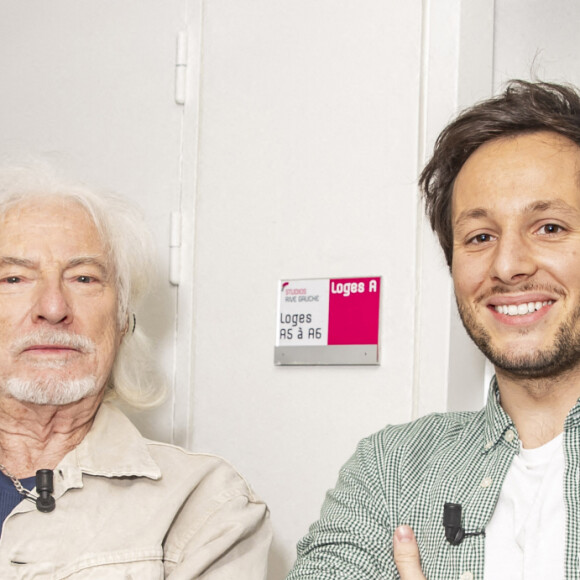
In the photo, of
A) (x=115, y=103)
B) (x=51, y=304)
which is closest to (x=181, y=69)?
(x=115, y=103)

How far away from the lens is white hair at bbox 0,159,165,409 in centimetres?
204

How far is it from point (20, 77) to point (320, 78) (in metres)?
1.03

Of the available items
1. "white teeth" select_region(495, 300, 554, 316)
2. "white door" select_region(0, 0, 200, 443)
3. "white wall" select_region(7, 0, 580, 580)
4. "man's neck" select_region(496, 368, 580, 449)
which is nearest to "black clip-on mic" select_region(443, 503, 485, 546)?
"man's neck" select_region(496, 368, 580, 449)

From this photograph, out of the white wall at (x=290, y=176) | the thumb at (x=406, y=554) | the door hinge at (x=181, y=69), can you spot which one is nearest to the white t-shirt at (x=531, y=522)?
the thumb at (x=406, y=554)

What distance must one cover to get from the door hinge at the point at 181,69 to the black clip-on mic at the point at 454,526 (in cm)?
141

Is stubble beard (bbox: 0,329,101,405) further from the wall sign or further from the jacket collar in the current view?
the wall sign

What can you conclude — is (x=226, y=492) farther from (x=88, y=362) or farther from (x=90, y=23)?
(x=90, y=23)

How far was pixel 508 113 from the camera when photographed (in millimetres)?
1668

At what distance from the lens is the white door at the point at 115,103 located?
8.20 feet

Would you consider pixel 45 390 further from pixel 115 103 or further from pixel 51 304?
pixel 115 103

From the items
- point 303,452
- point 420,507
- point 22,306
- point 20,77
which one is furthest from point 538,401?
point 20,77

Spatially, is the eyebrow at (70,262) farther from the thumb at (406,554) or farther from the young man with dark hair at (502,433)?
the thumb at (406,554)

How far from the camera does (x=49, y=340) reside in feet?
6.24

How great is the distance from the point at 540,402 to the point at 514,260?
0.79 feet
